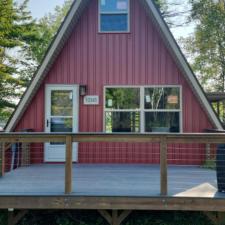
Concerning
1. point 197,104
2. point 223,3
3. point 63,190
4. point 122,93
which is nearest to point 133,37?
point 122,93

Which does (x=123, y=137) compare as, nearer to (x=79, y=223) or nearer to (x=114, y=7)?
(x=79, y=223)

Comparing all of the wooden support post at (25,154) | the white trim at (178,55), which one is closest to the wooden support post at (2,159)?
the wooden support post at (25,154)

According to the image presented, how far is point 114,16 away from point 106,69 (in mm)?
1511

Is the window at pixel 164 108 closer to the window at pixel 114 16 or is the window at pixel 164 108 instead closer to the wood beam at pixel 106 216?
the window at pixel 114 16

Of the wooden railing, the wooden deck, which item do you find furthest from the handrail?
the wooden deck

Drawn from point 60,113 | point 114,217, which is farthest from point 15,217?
point 60,113

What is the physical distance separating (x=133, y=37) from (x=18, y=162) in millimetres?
4701

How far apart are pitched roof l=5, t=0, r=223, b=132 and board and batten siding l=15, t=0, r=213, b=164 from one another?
0.28 metres

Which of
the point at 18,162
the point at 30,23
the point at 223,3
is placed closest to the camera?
the point at 18,162

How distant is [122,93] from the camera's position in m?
8.23

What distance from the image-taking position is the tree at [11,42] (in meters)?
16.0

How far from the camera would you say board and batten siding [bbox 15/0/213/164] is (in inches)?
320

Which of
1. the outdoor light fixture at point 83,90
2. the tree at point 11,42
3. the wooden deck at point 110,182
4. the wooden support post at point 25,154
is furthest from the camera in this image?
the tree at point 11,42

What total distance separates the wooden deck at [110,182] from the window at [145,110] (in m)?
1.22
